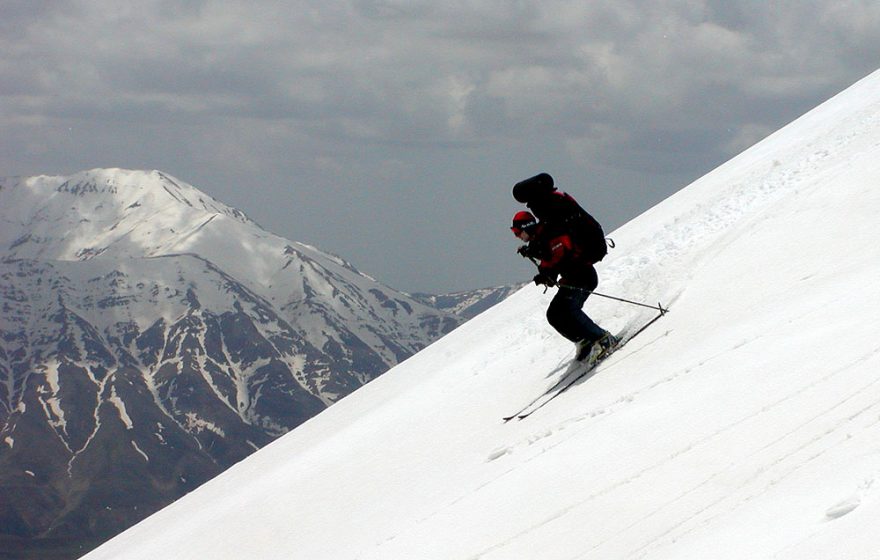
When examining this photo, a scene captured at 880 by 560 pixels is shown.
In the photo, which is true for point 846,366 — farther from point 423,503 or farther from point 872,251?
point 423,503

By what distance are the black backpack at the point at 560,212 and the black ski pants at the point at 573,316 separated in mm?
522

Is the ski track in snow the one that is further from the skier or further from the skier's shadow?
the skier

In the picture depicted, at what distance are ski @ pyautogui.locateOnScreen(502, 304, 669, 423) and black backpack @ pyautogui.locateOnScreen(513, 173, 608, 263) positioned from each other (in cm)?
115

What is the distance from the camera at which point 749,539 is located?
648cm

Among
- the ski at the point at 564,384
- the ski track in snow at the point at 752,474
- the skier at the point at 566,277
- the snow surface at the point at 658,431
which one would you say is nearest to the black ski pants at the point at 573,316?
the skier at the point at 566,277

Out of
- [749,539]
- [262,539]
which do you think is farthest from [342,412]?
[749,539]

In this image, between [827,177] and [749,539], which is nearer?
[749,539]

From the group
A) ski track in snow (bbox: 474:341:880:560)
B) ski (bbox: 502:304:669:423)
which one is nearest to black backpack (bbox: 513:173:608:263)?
ski (bbox: 502:304:669:423)

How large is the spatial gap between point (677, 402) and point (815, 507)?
3.47 meters

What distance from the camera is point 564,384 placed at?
13.3 m

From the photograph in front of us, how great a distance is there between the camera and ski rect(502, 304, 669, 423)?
13.0m

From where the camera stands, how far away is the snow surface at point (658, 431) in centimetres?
730

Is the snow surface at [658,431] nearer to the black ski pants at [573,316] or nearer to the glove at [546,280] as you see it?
the black ski pants at [573,316]

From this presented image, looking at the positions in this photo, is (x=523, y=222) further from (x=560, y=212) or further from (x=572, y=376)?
(x=572, y=376)
